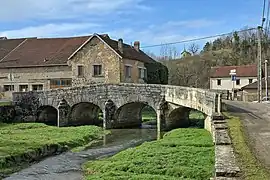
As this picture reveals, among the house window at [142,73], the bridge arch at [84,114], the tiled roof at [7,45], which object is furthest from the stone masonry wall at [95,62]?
the tiled roof at [7,45]

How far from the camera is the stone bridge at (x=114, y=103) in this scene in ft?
94.6

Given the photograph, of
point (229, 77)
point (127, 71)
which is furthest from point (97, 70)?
point (229, 77)

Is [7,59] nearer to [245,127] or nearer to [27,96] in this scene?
[27,96]

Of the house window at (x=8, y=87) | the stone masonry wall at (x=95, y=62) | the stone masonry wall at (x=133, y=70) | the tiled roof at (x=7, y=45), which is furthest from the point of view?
the tiled roof at (x=7, y=45)

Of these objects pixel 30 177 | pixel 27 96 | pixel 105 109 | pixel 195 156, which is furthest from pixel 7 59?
pixel 195 156

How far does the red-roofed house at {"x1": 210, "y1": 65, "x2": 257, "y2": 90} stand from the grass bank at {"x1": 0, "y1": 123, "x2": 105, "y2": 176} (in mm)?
41952

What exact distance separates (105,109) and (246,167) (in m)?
25.6

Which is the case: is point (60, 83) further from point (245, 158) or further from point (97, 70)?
point (245, 158)

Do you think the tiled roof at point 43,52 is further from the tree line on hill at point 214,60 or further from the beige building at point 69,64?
the tree line on hill at point 214,60

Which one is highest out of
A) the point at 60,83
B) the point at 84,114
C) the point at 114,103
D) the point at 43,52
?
the point at 43,52

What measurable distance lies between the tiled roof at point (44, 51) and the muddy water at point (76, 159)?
50.1 ft

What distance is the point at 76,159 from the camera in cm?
1948

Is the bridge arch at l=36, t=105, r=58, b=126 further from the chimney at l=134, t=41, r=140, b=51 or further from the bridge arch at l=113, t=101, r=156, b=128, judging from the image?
the chimney at l=134, t=41, r=140, b=51

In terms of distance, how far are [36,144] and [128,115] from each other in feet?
51.5
